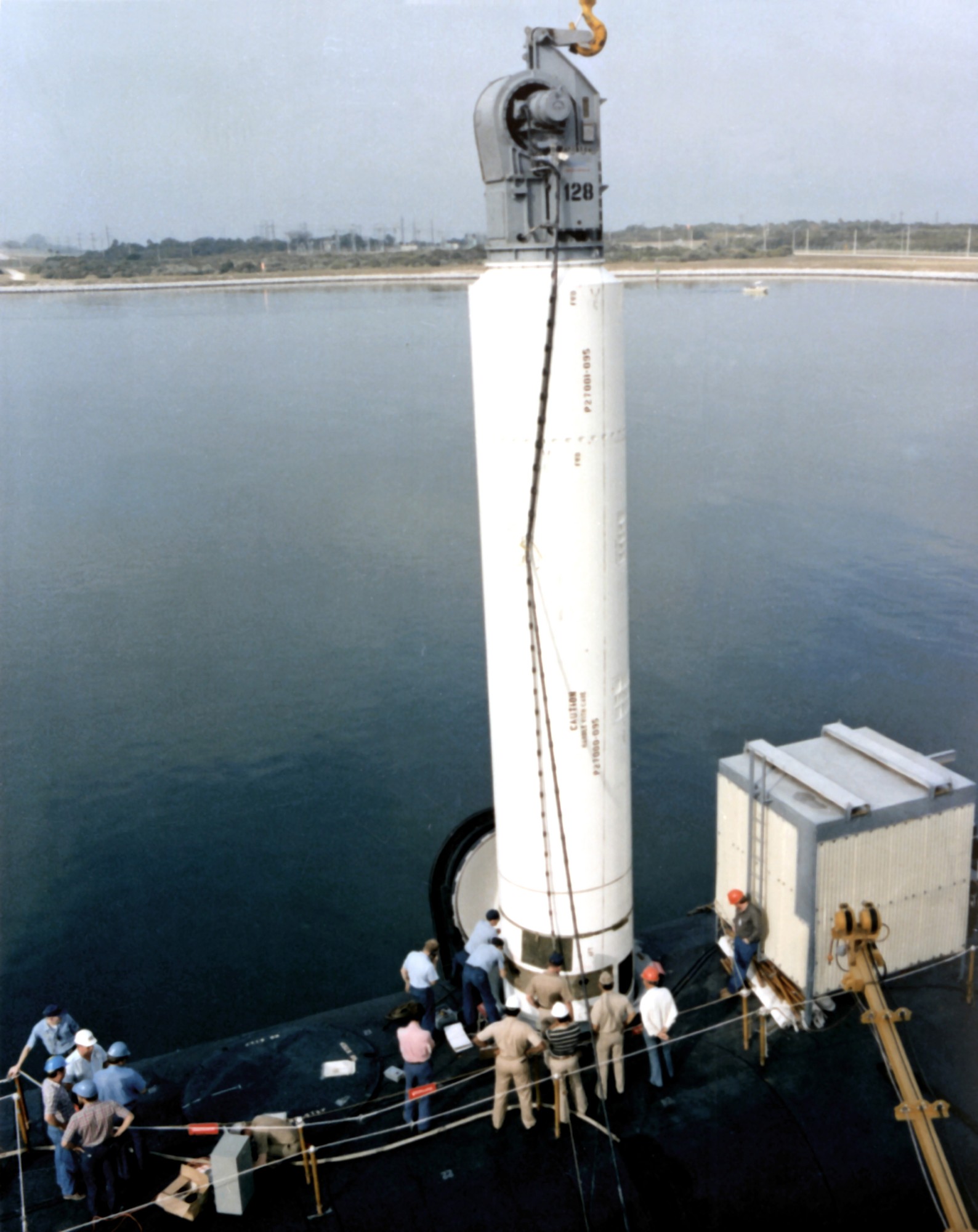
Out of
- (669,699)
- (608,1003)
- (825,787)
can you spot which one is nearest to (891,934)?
(825,787)

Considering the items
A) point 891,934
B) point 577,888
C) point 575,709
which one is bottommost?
point 891,934

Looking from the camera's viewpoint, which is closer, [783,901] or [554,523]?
[554,523]

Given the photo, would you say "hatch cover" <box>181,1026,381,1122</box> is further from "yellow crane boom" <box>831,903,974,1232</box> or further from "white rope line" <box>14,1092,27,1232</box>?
"yellow crane boom" <box>831,903,974,1232</box>

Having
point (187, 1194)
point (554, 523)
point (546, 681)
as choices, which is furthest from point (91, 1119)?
point (554, 523)

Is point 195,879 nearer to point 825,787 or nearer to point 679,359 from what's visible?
point 825,787

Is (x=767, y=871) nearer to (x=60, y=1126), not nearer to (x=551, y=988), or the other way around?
(x=551, y=988)

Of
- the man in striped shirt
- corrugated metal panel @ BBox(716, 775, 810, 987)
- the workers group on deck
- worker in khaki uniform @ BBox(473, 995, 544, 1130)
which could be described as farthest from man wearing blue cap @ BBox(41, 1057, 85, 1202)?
corrugated metal panel @ BBox(716, 775, 810, 987)

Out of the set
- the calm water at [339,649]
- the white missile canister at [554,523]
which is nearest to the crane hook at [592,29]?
the white missile canister at [554,523]
